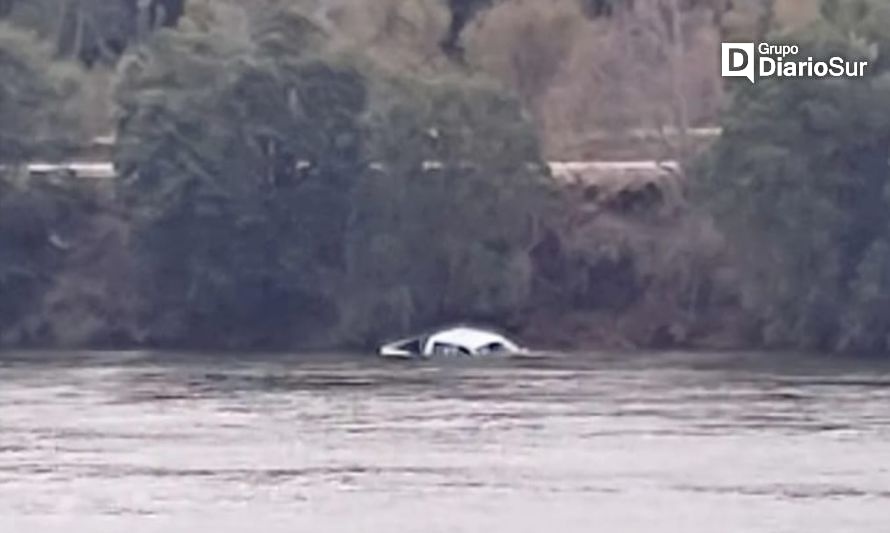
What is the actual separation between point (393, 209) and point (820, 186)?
29.9ft

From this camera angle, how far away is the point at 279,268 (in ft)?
216

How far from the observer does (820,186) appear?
204 ft

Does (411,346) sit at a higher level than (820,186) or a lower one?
lower

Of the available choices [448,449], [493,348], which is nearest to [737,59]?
[493,348]

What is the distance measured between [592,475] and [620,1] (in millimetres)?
42978

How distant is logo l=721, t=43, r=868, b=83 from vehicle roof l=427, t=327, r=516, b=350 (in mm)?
7804

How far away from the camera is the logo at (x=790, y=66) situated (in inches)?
2451

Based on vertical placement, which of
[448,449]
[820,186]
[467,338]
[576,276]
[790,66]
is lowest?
[448,449]

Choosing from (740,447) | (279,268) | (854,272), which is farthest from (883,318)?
(740,447)

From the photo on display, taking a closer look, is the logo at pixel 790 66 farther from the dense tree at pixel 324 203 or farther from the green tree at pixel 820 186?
the dense tree at pixel 324 203

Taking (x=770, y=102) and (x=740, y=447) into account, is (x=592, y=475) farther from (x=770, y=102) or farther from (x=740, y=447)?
(x=770, y=102)

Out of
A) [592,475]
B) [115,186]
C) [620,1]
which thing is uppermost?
[620,1]

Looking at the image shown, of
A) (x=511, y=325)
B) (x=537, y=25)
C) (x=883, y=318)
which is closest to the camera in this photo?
(x=883, y=318)

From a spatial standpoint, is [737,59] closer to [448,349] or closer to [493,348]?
[493,348]
